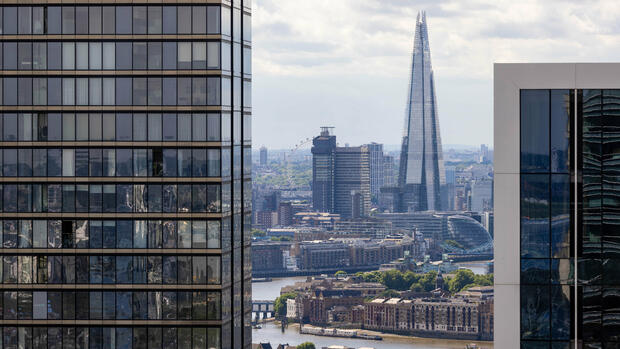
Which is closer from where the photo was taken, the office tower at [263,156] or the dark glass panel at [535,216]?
the dark glass panel at [535,216]

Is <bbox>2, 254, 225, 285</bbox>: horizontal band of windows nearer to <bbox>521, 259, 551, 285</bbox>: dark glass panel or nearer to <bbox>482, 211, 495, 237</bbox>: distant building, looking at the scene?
<bbox>521, 259, 551, 285</bbox>: dark glass panel

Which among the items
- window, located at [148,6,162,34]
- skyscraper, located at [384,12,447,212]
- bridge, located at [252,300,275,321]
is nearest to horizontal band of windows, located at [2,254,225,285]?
window, located at [148,6,162,34]

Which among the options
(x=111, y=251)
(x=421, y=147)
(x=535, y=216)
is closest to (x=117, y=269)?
(x=111, y=251)

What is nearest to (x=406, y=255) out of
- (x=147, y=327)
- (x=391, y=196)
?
(x=391, y=196)

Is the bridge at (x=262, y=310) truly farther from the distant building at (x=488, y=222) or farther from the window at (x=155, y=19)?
the window at (x=155, y=19)

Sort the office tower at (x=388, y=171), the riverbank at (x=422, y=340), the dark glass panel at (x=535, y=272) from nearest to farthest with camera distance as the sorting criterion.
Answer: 1. the dark glass panel at (x=535, y=272)
2. the riverbank at (x=422, y=340)
3. the office tower at (x=388, y=171)

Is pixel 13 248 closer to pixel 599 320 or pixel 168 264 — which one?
pixel 168 264

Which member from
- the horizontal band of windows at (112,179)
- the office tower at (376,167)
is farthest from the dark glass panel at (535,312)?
the office tower at (376,167)
